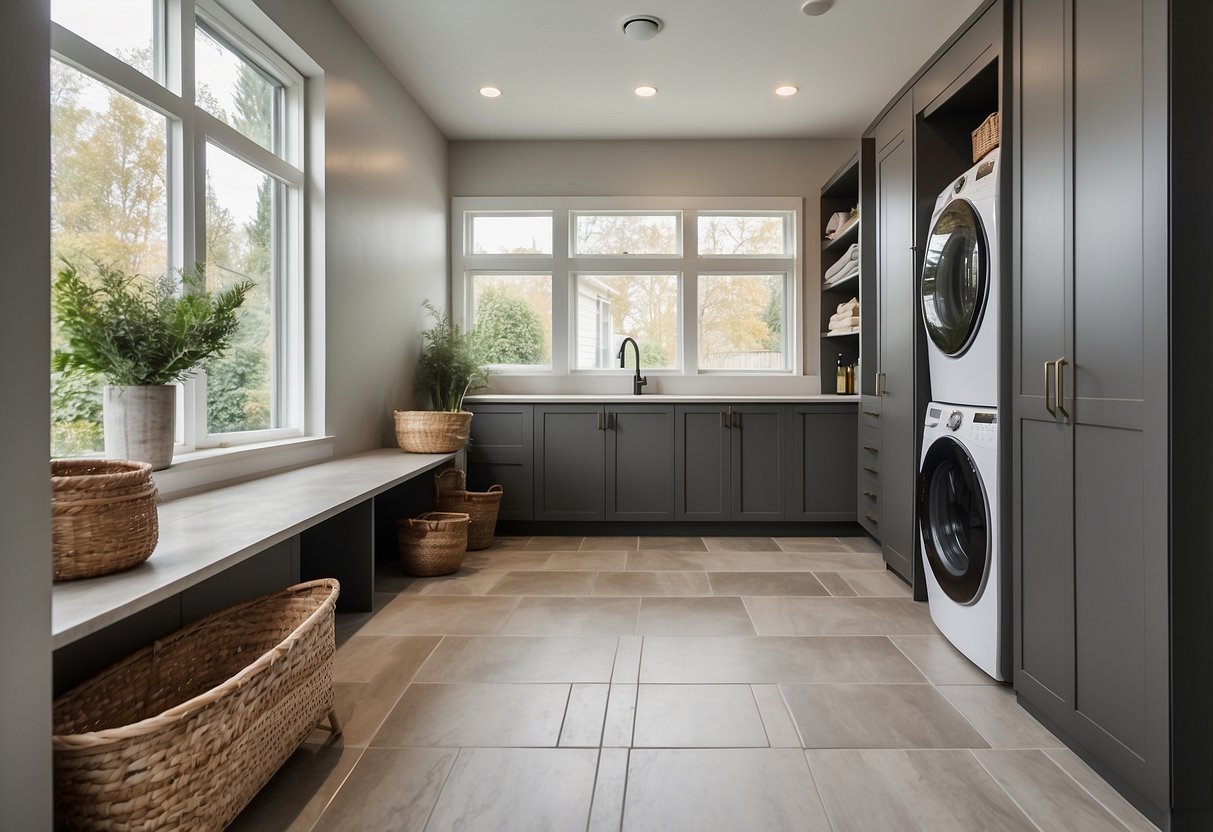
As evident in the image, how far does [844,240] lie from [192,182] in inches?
143

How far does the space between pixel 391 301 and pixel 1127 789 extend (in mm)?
3635

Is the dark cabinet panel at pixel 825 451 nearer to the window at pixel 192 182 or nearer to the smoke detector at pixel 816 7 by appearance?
the smoke detector at pixel 816 7

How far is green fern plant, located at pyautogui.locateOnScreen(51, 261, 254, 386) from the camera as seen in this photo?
5.69 feet

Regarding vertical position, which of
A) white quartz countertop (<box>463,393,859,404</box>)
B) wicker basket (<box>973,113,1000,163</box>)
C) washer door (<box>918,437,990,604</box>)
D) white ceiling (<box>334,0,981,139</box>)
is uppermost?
white ceiling (<box>334,0,981,139</box>)

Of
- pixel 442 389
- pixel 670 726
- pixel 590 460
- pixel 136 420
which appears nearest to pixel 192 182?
pixel 136 420

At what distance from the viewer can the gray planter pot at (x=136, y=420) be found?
74.9 inches

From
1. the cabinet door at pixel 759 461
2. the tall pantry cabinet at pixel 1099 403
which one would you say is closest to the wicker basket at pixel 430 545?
the cabinet door at pixel 759 461

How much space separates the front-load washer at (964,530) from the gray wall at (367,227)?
8.43 feet

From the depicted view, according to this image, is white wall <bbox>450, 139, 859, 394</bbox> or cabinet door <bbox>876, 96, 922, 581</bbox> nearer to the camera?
cabinet door <bbox>876, 96, 922, 581</bbox>

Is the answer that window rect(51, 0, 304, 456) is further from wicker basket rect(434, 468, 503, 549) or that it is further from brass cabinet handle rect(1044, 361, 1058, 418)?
brass cabinet handle rect(1044, 361, 1058, 418)

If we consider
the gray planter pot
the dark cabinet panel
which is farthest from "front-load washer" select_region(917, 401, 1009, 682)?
the gray planter pot

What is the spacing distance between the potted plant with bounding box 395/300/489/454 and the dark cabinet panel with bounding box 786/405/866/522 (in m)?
1.99

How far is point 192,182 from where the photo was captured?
2.31 meters
